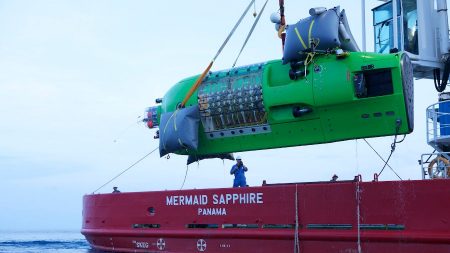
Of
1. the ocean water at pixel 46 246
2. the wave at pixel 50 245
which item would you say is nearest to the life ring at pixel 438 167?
the ocean water at pixel 46 246

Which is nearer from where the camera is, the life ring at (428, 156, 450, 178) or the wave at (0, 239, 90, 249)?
the life ring at (428, 156, 450, 178)

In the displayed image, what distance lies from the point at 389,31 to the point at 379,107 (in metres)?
2.99

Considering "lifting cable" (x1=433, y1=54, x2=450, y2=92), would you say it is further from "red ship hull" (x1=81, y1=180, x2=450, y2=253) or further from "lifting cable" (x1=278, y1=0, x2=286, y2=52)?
"red ship hull" (x1=81, y1=180, x2=450, y2=253)

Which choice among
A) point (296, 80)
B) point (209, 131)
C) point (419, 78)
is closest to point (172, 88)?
point (209, 131)

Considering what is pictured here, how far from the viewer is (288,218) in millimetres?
10609

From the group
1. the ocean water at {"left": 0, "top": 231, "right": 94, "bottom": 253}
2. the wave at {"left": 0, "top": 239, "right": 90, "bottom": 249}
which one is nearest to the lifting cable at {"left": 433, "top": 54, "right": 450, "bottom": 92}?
the ocean water at {"left": 0, "top": 231, "right": 94, "bottom": 253}

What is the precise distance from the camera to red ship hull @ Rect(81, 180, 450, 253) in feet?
Result: 30.3

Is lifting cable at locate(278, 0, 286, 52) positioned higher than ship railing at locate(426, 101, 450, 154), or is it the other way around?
lifting cable at locate(278, 0, 286, 52)

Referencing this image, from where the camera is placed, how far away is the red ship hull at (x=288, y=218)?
924cm

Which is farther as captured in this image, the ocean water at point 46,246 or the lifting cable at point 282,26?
the ocean water at point 46,246

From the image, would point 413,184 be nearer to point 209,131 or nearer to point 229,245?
point 229,245

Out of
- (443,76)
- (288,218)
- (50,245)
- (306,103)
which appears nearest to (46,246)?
(50,245)

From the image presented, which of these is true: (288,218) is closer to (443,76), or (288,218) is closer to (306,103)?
(306,103)

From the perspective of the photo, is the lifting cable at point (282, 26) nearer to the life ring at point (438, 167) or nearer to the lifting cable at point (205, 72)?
the lifting cable at point (205, 72)
